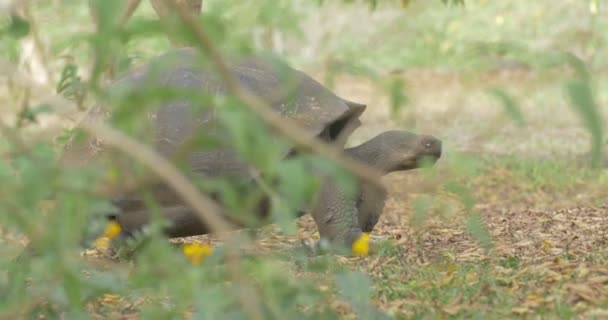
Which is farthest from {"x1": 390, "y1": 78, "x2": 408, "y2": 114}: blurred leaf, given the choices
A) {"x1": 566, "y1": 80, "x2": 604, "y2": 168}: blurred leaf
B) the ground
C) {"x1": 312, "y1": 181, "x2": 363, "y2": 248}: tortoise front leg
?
{"x1": 312, "y1": 181, "x2": 363, "y2": 248}: tortoise front leg

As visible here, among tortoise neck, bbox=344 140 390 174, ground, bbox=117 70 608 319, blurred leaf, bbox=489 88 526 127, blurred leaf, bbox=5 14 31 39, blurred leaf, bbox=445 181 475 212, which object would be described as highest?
blurred leaf, bbox=5 14 31 39

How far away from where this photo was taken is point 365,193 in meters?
5.98

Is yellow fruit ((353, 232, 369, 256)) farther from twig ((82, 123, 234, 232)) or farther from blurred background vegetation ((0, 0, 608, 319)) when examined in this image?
twig ((82, 123, 234, 232))

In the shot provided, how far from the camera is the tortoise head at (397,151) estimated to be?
5710 millimetres

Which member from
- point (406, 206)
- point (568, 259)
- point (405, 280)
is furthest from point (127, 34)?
point (406, 206)

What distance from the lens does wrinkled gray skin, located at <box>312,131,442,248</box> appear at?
564 cm

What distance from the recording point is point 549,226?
5.99 metres

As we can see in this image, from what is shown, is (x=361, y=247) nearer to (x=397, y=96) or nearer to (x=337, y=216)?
(x=337, y=216)

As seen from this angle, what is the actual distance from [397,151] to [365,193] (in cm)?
31

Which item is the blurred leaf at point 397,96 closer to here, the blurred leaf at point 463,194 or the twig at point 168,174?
the blurred leaf at point 463,194

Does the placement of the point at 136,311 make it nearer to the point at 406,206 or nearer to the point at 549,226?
the point at 549,226

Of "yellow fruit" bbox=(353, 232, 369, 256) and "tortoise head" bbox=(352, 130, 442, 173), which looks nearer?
"yellow fruit" bbox=(353, 232, 369, 256)

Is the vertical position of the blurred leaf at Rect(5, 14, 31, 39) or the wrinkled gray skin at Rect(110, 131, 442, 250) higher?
the blurred leaf at Rect(5, 14, 31, 39)

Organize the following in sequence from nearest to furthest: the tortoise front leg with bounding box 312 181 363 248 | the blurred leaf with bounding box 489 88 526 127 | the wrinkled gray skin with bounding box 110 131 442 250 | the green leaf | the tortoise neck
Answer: the blurred leaf with bounding box 489 88 526 127
the green leaf
the wrinkled gray skin with bounding box 110 131 442 250
the tortoise front leg with bounding box 312 181 363 248
the tortoise neck
